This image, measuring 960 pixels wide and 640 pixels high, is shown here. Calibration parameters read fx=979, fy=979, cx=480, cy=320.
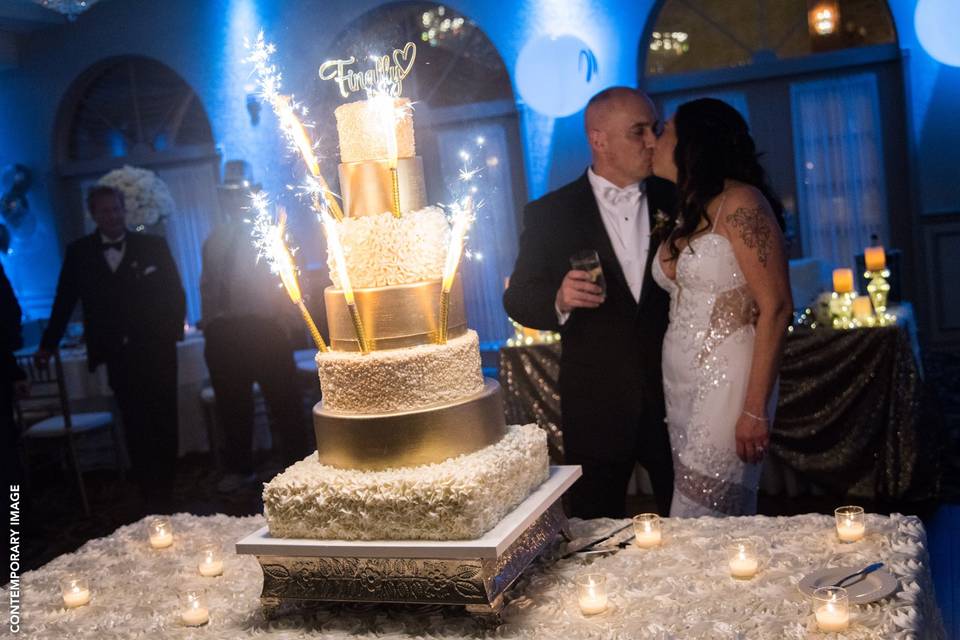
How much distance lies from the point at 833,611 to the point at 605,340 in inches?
63.5

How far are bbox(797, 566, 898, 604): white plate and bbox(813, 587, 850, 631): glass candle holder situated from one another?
9 cm

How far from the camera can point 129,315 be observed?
569cm

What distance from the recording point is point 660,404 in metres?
3.30

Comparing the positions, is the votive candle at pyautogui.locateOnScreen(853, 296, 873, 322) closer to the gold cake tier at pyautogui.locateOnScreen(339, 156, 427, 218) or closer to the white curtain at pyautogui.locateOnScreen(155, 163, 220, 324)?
the gold cake tier at pyautogui.locateOnScreen(339, 156, 427, 218)

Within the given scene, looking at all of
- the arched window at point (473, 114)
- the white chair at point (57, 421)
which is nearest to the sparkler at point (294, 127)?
the white chair at point (57, 421)

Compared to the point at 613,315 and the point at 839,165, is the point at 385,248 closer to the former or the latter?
the point at 613,315

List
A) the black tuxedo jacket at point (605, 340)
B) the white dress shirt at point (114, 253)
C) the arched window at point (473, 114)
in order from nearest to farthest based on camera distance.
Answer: the black tuxedo jacket at point (605, 340)
the white dress shirt at point (114, 253)
the arched window at point (473, 114)

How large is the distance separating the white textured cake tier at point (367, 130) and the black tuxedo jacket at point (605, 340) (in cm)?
116

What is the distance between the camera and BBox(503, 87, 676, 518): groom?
3289 millimetres

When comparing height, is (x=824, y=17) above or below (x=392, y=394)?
above

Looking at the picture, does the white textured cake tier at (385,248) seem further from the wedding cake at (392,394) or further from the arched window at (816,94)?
the arched window at (816,94)

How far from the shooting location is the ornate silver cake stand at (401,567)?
199cm

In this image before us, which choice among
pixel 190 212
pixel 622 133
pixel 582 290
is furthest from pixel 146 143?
pixel 582 290

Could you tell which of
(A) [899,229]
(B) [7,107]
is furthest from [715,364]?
(B) [7,107]
